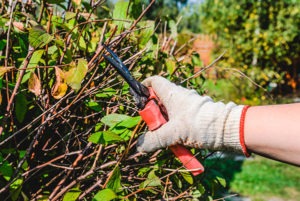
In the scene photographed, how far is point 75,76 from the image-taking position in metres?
1.05

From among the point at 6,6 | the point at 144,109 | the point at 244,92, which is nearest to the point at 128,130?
the point at 144,109

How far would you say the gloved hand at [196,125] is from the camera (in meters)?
1.23

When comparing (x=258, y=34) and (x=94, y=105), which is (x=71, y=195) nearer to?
(x=94, y=105)

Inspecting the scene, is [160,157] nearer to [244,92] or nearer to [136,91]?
[136,91]

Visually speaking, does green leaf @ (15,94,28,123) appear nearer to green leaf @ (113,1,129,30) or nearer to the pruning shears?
the pruning shears

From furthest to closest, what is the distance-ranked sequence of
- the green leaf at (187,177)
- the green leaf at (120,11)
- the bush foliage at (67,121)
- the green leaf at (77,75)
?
the green leaf at (120,11), the green leaf at (187,177), the bush foliage at (67,121), the green leaf at (77,75)

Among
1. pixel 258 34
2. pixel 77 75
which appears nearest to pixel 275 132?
pixel 77 75

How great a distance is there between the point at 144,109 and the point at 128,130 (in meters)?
0.09

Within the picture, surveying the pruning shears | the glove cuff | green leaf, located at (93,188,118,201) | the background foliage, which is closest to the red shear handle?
the pruning shears

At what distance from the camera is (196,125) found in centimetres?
124

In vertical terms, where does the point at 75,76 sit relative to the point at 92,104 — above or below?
above

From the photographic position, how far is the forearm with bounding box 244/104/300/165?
1.15 meters

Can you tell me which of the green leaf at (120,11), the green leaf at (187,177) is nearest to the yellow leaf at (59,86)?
the green leaf at (120,11)

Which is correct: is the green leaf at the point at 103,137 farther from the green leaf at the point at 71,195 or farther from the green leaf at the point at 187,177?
the green leaf at the point at 187,177
